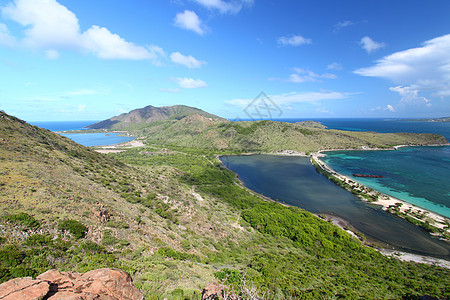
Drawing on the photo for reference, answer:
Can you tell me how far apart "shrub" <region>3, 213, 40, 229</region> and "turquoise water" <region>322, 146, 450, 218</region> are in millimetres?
72038

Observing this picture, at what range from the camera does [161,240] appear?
19.4 m

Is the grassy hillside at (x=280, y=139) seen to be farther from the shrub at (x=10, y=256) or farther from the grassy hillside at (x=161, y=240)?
the shrub at (x=10, y=256)

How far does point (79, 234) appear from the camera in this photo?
14602 millimetres

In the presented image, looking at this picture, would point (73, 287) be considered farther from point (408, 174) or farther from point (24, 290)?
point (408, 174)

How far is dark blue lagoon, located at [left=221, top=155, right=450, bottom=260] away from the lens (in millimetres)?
33625

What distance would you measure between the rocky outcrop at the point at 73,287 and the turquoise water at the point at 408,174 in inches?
2604

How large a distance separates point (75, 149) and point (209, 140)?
112532 millimetres

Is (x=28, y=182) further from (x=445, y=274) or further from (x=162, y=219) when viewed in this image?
(x=445, y=274)

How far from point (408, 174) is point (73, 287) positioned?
106165mm

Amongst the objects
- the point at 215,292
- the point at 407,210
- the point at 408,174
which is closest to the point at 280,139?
the point at 408,174

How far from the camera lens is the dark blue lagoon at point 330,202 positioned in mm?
33625

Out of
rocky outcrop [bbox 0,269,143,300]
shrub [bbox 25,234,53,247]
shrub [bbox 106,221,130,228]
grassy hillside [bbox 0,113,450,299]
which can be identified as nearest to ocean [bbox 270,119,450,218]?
grassy hillside [bbox 0,113,450,299]

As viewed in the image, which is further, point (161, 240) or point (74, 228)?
point (161, 240)

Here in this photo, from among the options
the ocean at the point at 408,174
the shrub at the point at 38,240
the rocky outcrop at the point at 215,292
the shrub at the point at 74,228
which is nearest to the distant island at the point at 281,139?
the ocean at the point at 408,174
